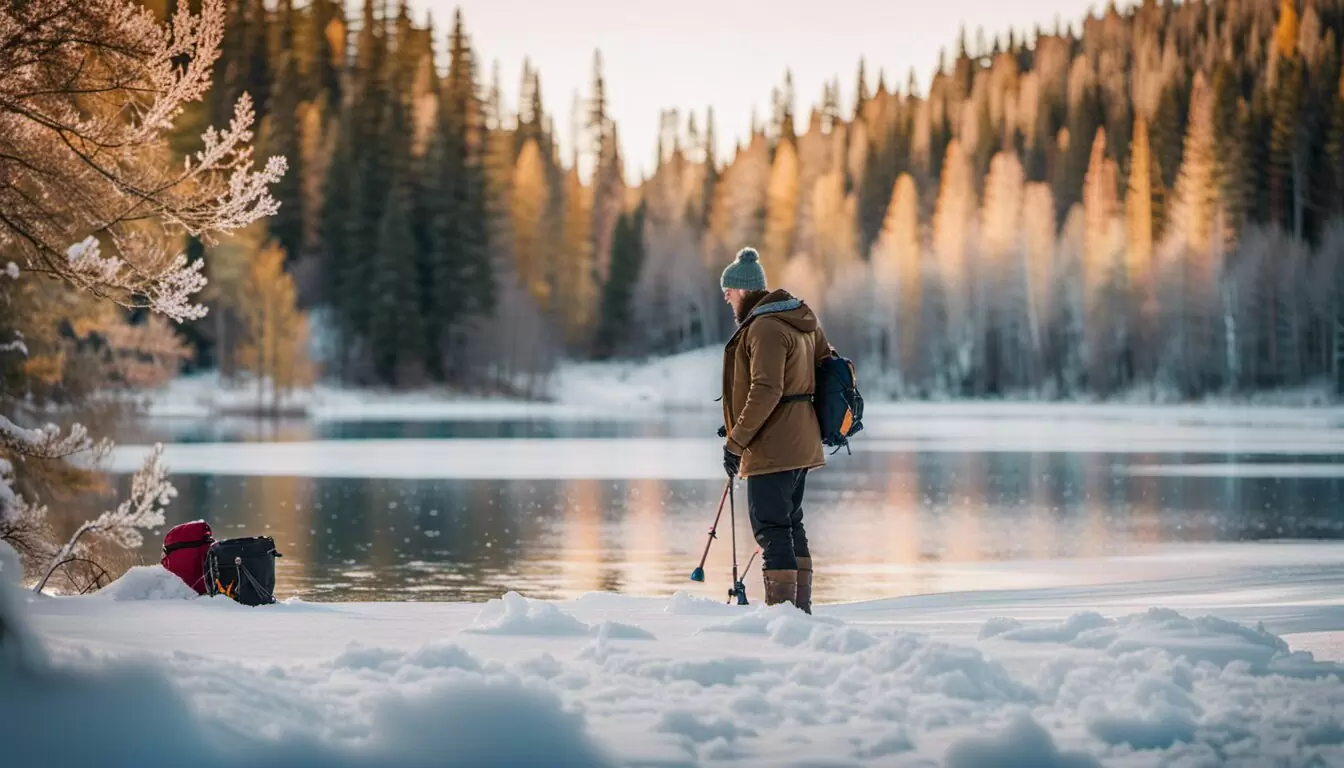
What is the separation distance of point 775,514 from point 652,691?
230 cm

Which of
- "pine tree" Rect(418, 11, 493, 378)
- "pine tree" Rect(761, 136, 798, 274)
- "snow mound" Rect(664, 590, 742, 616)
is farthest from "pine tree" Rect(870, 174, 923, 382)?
"snow mound" Rect(664, 590, 742, 616)

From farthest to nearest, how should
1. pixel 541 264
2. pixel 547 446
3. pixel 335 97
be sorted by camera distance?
1. pixel 335 97
2. pixel 541 264
3. pixel 547 446

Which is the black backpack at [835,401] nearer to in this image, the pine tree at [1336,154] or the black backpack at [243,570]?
the black backpack at [243,570]

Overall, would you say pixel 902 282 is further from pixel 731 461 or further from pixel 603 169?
pixel 731 461

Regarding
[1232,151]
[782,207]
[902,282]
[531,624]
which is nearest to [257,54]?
[782,207]

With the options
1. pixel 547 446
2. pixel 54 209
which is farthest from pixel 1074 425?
pixel 54 209

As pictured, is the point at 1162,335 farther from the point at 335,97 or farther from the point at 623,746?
the point at 623,746

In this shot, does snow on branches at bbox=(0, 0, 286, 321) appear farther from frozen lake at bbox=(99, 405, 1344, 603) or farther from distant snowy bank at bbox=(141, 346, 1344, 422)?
distant snowy bank at bbox=(141, 346, 1344, 422)

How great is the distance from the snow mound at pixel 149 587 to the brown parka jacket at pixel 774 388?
10.6 ft

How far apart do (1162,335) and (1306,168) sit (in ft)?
58.6

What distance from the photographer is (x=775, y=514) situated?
302 inches

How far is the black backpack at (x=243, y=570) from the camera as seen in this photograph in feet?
28.2

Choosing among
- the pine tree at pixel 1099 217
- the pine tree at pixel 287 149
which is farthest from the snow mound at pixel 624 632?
the pine tree at pixel 287 149

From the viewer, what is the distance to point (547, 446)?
39.4m
